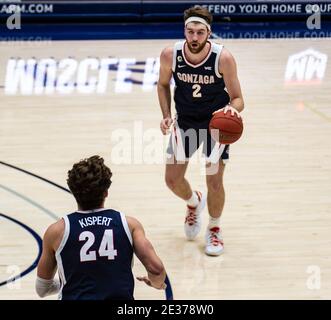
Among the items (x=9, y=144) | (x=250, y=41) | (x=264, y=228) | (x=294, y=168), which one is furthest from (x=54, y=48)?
(x=264, y=228)

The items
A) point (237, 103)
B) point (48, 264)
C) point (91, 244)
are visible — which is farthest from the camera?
point (237, 103)

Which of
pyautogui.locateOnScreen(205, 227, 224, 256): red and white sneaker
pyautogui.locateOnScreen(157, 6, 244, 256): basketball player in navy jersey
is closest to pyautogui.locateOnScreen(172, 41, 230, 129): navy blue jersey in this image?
pyautogui.locateOnScreen(157, 6, 244, 256): basketball player in navy jersey

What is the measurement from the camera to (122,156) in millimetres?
9859

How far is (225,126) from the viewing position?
6.49 meters

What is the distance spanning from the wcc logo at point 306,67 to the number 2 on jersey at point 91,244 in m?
9.33

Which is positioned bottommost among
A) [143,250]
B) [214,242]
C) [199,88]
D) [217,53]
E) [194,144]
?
[214,242]

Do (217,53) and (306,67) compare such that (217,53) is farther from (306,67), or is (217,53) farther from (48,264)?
(306,67)

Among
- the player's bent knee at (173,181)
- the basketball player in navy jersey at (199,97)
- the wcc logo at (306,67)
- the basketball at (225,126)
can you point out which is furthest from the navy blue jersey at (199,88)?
the wcc logo at (306,67)

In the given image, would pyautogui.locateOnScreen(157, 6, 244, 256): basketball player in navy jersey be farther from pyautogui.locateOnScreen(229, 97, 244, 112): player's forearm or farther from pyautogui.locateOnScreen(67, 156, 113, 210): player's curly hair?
pyautogui.locateOnScreen(67, 156, 113, 210): player's curly hair

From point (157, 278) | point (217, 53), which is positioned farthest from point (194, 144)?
point (157, 278)

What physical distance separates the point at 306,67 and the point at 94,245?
34.5ft

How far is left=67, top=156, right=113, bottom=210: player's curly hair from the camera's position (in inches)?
172

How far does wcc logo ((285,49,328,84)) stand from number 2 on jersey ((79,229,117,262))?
9332 millimetres
